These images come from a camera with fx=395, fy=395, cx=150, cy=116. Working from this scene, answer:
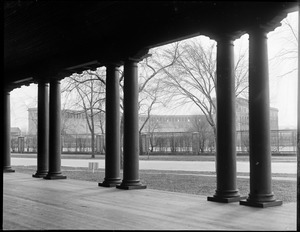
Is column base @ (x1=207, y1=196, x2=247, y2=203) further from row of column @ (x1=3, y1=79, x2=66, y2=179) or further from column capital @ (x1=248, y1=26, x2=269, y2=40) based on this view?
row of column @ (x1=3, y1=79, x2=66, y2=179)

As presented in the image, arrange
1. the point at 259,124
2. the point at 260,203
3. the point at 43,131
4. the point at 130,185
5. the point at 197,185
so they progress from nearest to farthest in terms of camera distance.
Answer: the point at 260,203
the point at 259,124
the point at 130,185
the point at 197,185
the point at 43,131

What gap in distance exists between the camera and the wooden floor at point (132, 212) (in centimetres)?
816

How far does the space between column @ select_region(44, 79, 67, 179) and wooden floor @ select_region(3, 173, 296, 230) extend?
541 centimetres

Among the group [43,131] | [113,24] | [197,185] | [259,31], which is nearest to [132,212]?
[259,31]

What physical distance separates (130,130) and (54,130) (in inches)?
245

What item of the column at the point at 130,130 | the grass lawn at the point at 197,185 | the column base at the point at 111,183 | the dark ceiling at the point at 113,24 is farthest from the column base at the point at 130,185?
the dark ceiling at the point at 113,24

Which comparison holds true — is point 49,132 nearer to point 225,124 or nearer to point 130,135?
point 130,135

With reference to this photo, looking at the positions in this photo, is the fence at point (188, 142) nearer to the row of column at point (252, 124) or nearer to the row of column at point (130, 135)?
the row of column at point (130, 135)

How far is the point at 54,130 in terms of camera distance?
19.4 meters

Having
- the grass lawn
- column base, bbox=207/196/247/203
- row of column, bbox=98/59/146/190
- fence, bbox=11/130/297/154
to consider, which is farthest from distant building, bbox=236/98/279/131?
column base, bbox=207/196/247/203

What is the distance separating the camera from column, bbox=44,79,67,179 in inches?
757

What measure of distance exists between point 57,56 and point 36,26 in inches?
181

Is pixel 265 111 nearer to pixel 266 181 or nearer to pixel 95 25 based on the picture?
pixel 266 181

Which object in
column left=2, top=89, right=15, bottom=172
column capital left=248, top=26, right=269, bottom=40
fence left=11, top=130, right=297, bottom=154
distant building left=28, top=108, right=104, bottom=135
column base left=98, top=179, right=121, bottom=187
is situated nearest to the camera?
column capital left=248, top=26, right=269, bottom=40
